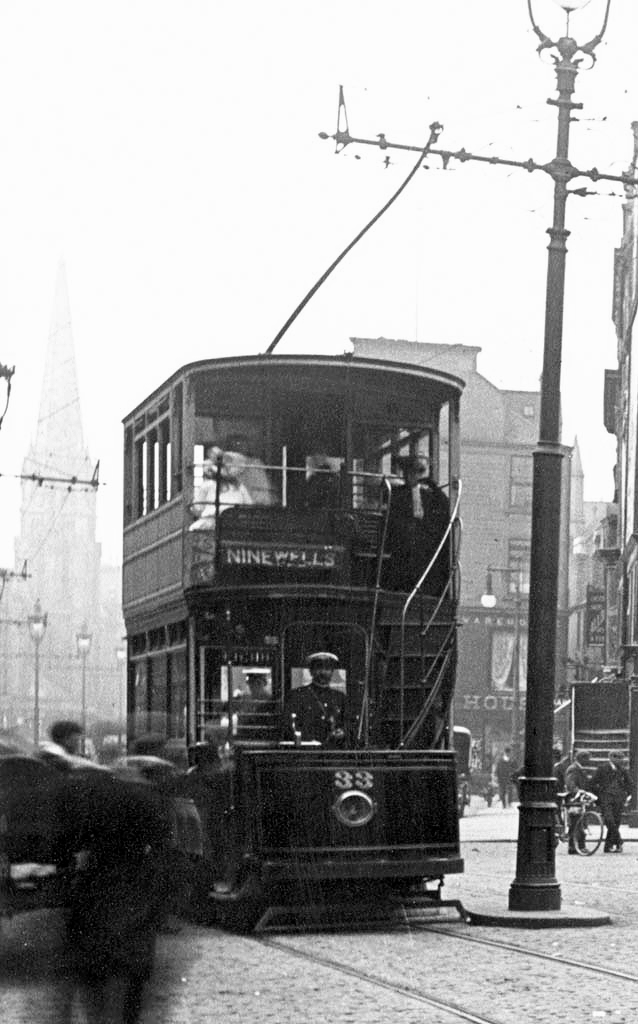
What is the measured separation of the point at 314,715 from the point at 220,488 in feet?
6.35

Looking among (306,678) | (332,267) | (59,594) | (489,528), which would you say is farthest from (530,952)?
(489,528)

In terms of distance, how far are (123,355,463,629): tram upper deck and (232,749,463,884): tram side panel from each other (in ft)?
5.97

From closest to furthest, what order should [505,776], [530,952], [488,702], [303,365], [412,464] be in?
[530,952] → [303,365] → [412,464] → [505,776] → [488,702]

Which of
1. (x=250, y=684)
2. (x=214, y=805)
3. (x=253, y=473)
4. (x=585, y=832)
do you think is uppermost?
(x=253, y=473)

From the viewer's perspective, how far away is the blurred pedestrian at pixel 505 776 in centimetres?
4624

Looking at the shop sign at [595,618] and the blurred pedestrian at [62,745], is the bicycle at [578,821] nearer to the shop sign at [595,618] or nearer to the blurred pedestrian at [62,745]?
the blurred pedestrian at [62,745]

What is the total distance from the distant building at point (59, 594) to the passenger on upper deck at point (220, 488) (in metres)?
3.16

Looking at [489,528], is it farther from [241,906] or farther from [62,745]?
[62,745]

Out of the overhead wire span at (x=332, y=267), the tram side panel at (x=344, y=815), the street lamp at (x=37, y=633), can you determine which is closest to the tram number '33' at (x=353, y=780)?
the tram side panel at (x=344, y=815)

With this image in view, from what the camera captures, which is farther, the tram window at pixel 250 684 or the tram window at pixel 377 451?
the tram window at pixel 377 451

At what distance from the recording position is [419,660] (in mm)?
15031

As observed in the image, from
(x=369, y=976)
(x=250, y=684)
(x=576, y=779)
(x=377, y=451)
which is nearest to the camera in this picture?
(x=369, y=976)

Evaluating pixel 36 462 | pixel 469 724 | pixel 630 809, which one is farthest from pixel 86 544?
pixel 469 724

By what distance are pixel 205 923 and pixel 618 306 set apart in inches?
1997
